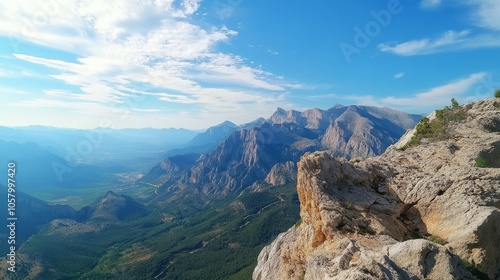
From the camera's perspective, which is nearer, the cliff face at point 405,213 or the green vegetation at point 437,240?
the cliff face at point 405,213

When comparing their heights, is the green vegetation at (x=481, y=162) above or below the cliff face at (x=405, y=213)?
above

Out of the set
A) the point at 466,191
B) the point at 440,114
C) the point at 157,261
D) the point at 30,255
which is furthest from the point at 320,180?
the point at 30,255

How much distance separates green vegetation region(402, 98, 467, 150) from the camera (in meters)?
33.3

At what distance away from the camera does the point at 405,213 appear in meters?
23.3

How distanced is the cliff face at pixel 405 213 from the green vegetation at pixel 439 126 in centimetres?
84

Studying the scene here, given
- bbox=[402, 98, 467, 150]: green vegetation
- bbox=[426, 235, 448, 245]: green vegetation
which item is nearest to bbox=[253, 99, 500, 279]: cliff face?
bbox=[426, 235, 448, 245]: green vegetation

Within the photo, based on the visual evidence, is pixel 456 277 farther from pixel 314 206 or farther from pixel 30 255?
pixel 30 255

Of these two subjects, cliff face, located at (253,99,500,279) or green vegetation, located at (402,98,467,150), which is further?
green vegetation, located at (402,98,467,150)

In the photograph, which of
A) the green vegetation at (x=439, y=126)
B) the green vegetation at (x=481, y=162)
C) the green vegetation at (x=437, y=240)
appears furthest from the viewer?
the green vegetation at (x=439, y=126)

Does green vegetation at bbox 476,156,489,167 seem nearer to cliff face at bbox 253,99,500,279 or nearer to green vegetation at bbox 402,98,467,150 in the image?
cliff face at bbox 253,99,500,279

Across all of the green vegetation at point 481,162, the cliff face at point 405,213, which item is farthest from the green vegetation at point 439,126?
the green vegetation at point 481,162

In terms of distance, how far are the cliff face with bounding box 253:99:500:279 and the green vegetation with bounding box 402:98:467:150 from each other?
0.84 m

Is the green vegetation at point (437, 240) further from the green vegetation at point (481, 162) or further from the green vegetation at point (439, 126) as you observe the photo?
the green vegetation at point (439, 126)

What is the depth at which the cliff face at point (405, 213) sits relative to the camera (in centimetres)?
1404
